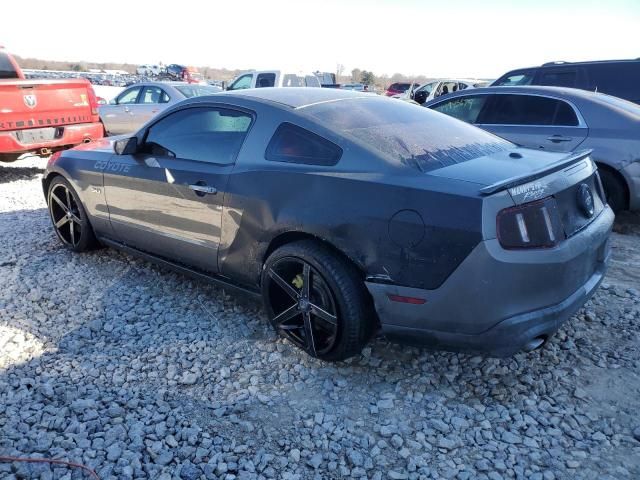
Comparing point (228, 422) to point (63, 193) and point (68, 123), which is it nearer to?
point (63, 193)

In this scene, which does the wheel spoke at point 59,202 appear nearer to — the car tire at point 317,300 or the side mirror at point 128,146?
the side mirror at point 128,146

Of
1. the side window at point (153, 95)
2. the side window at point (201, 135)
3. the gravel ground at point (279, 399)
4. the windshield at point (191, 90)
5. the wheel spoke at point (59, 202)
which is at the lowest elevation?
the gravel ground at point (279, 399)

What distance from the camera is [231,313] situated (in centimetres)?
353

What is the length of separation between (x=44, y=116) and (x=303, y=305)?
625 centimetres

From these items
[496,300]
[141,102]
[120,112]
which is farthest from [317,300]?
[120,112]

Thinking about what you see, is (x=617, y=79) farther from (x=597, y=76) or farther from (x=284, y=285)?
(x=284, y=285)

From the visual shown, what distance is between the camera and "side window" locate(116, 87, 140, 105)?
10.5 meters

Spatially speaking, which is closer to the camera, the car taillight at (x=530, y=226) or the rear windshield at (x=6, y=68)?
Answer: the car taillight at (x=530, y=226)

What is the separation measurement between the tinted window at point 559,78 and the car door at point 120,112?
307 inches

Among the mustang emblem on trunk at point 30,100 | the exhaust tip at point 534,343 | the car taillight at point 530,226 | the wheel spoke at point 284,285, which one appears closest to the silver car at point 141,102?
the mustang emblem on trunk at point 30,100

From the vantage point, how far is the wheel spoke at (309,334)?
2.84m

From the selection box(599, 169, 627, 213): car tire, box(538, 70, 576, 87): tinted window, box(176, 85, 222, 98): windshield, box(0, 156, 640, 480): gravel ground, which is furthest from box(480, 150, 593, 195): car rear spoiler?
box(176, 85, 222, 98): windshield

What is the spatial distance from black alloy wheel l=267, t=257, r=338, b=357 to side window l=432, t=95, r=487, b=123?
3947 mm

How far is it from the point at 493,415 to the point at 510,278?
75cm
